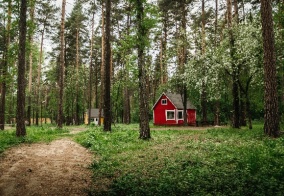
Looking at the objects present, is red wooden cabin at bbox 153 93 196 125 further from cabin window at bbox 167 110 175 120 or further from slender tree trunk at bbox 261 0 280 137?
slender tree trunk at bbox 261 0 280 137

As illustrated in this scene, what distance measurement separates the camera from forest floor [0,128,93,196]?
6.29 m

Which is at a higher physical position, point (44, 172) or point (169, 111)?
point (169, 111)

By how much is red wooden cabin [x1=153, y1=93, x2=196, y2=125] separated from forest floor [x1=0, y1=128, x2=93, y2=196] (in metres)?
26.7

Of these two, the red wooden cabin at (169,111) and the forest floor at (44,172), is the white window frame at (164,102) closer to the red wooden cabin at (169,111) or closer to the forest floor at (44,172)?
the red wooden cabin at (169,111)

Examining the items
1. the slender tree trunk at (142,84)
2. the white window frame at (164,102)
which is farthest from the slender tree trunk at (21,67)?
the white window frame at (164,102)

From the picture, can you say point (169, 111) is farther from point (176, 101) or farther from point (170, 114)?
point (176, 101)

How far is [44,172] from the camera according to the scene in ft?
25.5

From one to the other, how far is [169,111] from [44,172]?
30638 millimetres

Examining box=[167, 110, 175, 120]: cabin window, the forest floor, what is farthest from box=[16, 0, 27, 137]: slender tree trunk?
box=[167, 110, 175, 120]: cabin window

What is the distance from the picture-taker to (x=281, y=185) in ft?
18.6

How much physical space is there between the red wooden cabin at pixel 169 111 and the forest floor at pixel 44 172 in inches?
1052

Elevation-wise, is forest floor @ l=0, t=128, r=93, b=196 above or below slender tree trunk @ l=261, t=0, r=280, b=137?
below

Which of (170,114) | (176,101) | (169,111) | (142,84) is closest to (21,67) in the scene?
(142,84)

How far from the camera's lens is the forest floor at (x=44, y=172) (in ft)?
20.6
